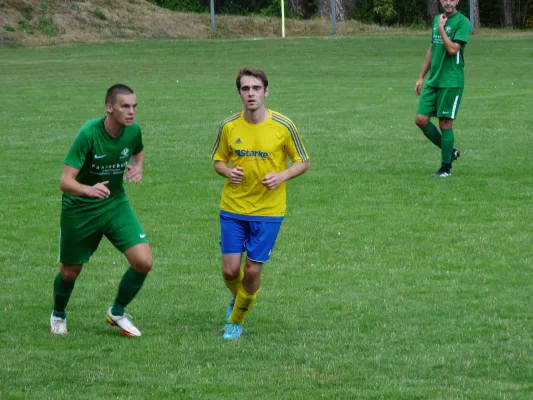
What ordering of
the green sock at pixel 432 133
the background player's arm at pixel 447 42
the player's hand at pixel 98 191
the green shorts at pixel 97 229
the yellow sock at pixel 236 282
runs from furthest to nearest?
the green sock at pixel 432 133 → the background player's arm at pixel 447 42 → the yellow sock at pixel 236 282 → the green shorts at pixel 97 229 → the player's hand at pixel 98 191

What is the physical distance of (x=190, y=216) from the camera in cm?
1227

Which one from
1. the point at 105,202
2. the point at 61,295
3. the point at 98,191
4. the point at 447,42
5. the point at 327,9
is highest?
the point at 447,42

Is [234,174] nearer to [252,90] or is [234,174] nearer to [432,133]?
[252,90]

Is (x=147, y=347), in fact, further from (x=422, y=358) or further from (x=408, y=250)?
(x=408, y=250)

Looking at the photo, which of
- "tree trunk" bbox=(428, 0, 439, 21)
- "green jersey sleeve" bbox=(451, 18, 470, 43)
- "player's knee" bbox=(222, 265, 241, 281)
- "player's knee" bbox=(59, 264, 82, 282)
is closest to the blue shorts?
"player's knee" bbox=(222, 265, 241, 281)

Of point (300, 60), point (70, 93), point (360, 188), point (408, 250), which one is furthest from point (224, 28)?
point (408, 250)

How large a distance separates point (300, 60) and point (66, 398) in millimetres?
32709

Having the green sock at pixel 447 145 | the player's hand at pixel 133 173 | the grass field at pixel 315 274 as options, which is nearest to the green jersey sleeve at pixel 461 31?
the green sock at pixel 447 145

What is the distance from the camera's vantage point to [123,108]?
7.24 metres

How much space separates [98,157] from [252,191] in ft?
3.47

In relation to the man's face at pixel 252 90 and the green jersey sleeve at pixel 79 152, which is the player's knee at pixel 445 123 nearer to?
the man's face at pixel 252 90

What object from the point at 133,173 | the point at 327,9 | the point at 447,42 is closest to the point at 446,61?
the point at 447,42

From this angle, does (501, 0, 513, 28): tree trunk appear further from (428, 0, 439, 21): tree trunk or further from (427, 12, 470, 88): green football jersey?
(427, 12, 470, 88): green football jersey

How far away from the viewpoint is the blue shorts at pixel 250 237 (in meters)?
7.57
